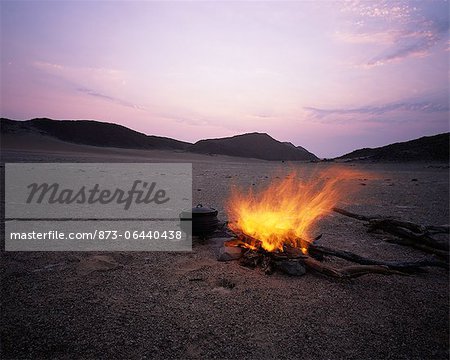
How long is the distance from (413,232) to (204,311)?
17.7 feet

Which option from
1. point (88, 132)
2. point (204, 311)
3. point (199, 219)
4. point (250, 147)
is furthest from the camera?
point (250, 147)

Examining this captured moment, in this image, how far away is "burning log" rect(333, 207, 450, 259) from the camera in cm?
595

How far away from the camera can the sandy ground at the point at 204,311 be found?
331 centimetres

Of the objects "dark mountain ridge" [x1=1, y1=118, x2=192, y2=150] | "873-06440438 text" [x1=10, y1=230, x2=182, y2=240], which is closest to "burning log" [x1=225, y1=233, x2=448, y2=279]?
"873-06440438 text" [x1=10, y1=230, x2=182, y2=240]

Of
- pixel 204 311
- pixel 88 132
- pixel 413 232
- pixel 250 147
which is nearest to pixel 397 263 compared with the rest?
pixel 413 232

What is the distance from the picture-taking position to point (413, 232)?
22.2ft

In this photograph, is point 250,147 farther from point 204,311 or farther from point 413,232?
point 204,311

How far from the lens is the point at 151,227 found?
8.27 m

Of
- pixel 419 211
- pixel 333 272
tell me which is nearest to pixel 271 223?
pixel 333 272

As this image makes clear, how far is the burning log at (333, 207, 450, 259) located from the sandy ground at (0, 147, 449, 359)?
0.78 metres

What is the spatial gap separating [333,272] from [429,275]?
75.9 inches

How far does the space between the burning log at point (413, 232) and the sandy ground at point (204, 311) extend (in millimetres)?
780

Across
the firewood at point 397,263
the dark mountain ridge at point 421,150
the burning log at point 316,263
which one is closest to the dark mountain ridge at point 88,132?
the dark mountain ridge at point 421,150

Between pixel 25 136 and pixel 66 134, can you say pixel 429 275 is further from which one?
pixel 66 134
